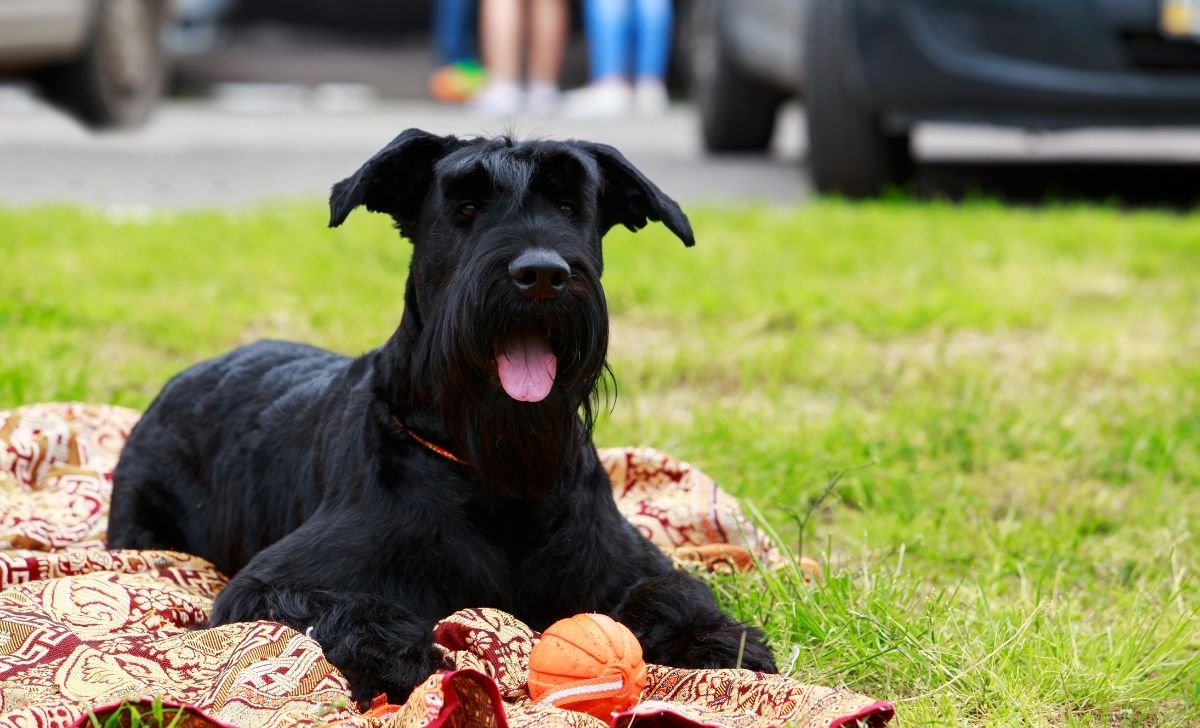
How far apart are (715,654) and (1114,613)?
107 centimetres

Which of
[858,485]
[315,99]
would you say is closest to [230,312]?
[858,485]

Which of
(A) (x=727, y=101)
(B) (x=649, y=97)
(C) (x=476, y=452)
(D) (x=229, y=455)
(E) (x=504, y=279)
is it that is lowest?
(B) (x=649, y=97)

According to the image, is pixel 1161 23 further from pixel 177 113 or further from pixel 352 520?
pixel 177 113

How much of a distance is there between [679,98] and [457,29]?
2.36 metres

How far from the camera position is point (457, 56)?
15.3 m

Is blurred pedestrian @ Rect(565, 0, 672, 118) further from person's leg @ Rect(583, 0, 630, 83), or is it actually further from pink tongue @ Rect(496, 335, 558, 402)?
pink tongue @ Rect(496, 335, 558, 402)

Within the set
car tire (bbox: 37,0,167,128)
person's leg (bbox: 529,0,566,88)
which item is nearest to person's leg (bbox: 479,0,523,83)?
person's leg (bbox: 529,0,566,88)

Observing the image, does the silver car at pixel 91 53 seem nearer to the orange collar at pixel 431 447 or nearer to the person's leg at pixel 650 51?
the person's leg at pixel 650 51

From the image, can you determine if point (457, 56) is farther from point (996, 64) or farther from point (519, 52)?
point (996, 64)

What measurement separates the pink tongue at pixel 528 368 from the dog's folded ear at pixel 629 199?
0.47 m

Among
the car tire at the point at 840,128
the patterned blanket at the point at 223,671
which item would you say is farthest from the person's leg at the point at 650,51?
the patterned blanket at the point at 223,671

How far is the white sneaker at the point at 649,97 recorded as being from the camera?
14.2 metres

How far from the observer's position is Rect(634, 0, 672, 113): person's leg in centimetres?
1360

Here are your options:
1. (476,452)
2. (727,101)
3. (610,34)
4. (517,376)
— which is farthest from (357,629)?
(610,34)
